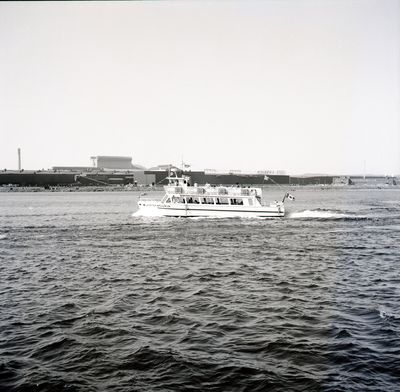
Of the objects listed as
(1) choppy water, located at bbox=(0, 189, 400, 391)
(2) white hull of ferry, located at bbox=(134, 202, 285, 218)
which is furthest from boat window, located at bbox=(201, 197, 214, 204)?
(1) choppy water, located at bbox=(0, 189, 400, 391)

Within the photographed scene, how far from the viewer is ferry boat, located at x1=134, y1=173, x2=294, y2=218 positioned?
2196 inches

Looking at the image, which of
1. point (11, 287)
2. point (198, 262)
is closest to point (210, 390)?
point (11, 287)

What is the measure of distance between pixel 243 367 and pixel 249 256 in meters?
17.9

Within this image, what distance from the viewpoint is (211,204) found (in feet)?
185

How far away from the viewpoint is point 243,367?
1248cm

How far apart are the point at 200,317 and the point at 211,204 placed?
39.5m

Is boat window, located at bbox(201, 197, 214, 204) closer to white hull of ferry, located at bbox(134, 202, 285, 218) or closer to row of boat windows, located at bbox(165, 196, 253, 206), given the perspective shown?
row of boat windows, located at bbox(165, 196, 253, 206)

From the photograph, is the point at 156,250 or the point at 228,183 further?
the point at 228,183

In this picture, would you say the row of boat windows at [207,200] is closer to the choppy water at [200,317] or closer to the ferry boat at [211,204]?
the ferry boat at [211,204]

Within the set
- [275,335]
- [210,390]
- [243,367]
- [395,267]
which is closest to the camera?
[210,390]

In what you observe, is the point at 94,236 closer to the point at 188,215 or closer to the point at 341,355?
the point at 188,215

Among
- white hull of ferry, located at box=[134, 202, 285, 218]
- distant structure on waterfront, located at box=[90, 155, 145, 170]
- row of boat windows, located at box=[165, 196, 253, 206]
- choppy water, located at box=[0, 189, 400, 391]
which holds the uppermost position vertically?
distant structure on waterfront, located at box=[90, 155, 145, 170]

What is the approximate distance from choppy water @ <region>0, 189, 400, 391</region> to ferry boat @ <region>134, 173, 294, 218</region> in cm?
2032

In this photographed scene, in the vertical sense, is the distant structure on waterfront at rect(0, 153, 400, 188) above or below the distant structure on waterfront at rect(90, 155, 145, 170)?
below
